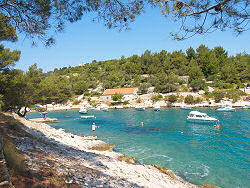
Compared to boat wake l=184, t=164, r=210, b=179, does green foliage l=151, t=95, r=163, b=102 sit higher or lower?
higher

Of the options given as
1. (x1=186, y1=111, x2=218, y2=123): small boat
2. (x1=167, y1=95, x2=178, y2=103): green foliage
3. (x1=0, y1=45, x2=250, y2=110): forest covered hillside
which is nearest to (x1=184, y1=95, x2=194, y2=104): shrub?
(x1=167, y1=95, x2=178, y2=103): green foliage

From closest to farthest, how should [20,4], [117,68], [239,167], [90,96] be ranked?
[20,4]
[239,167]
[90,96]
[117,68]

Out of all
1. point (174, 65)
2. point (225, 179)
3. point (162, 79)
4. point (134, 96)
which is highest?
point (174, 65)

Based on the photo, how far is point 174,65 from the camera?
83.8 metres

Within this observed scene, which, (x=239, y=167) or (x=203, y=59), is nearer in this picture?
(x=239, y=167)

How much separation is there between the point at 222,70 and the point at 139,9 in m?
73.0

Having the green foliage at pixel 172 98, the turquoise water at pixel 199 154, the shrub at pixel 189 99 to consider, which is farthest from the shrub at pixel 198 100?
the turquoise water at pixel 199 154

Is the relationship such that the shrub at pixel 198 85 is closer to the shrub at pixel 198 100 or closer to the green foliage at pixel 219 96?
the shrub at pixel 198 100

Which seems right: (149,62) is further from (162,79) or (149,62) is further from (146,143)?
(146,143)

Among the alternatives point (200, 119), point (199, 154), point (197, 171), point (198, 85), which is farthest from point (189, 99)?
point (197, 171)

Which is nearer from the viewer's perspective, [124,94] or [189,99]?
[189,99]

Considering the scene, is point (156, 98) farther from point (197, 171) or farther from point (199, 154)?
point (197, 171)

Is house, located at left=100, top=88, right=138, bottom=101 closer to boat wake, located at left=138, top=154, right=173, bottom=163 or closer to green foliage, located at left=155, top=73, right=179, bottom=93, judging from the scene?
green foliage, located at left=155, top=73, right=179, bottom=93

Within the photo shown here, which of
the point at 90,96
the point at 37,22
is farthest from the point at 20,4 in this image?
the point at 90,96
